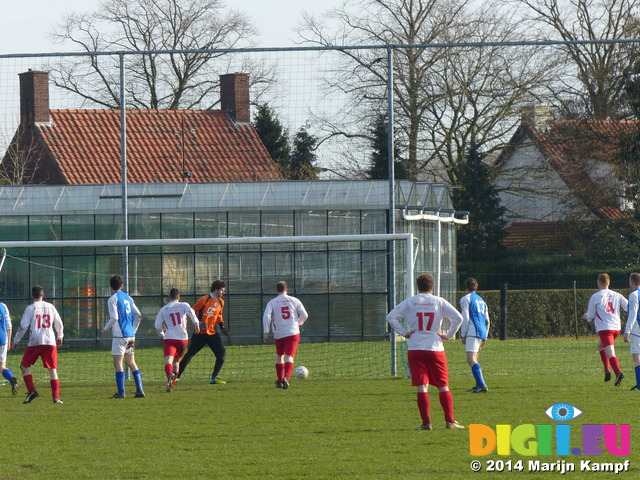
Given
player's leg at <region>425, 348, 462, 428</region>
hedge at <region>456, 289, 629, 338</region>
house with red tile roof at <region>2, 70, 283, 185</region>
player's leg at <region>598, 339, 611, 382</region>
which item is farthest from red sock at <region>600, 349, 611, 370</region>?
hedge at <region>456, 289, 629, 338</region>

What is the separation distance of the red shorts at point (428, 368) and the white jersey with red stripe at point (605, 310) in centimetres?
611

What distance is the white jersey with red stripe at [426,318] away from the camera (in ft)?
37.0

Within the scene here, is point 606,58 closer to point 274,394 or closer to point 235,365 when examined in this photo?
point 235,365

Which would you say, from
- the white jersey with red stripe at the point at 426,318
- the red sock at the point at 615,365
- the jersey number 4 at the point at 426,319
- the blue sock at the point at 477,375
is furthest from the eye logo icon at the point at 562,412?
the red sock at the point at 615,365

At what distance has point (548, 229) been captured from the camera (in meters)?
44.1

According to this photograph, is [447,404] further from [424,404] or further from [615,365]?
[615,365]

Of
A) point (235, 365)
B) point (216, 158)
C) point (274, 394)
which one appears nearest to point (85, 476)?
point (274, 394)

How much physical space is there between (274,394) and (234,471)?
6.73 metres

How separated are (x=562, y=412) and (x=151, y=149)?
21304 millimetres

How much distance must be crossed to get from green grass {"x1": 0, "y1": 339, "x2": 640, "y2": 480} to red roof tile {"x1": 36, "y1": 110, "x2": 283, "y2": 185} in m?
12.2

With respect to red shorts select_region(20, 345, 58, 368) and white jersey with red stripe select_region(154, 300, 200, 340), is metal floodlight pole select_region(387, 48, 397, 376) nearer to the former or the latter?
white jersey with red stripe select_region(154, 300, 200, 340)

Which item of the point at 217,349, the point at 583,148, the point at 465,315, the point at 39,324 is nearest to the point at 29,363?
the point at 39,324

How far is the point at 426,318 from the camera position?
1129 cm

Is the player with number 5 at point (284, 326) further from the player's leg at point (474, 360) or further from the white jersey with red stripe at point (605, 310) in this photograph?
the white jersey with red stripe at point (605, 310)
